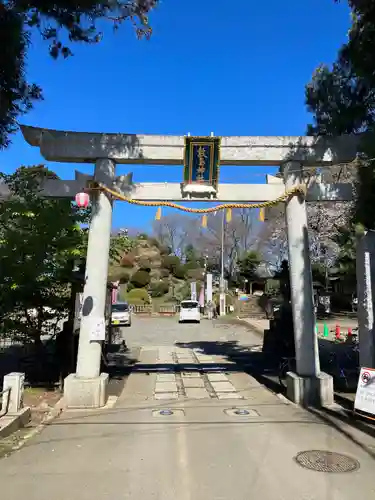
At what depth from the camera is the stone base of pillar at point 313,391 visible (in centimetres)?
873

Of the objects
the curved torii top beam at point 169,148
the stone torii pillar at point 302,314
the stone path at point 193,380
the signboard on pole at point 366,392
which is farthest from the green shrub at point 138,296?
the signboard on pole at point 366,392

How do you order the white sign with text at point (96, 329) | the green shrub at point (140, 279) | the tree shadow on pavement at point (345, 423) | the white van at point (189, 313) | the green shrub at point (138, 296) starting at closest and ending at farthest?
the tree shadow on pavement at point (345, 423), the white sign with text at point (96, 329), the white van at point (189, 313), the green shrub at point (138, 296), the green shrub at point (140, 279)

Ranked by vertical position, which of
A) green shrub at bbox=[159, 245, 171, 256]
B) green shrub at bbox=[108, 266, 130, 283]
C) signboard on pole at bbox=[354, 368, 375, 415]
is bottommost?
signboard on pole at bbox=[354, 368, 375, 415]

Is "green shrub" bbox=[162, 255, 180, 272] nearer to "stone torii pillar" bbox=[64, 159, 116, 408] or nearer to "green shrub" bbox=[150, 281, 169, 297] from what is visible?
"green shrub" bbox=[150, 281, 169, 297]

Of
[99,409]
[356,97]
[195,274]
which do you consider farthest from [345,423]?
[195,274]

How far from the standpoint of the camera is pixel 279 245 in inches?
1646

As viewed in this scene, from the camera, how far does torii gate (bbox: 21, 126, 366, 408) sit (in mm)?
9203

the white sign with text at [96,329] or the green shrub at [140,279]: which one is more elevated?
the green shrub at [140,279]

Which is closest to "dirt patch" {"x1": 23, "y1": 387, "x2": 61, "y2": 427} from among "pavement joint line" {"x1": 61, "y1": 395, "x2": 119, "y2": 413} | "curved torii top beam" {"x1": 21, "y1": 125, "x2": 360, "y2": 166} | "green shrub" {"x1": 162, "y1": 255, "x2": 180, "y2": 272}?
"pavement joint line" {"x1": 61, "y1": 395, "x2": 119, "y2": 413}

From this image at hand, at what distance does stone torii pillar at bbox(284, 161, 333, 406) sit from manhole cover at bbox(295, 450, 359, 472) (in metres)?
3.12

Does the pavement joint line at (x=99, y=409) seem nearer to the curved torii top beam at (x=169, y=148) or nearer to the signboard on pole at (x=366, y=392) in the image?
the signboard on pole at (x=366, y=392)

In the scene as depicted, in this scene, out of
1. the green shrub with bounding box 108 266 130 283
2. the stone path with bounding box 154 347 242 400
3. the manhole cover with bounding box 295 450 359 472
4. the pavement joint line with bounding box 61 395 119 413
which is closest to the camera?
the manhole cover with bounding box 295 450 359 472

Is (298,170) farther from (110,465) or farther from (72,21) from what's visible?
(110,465)

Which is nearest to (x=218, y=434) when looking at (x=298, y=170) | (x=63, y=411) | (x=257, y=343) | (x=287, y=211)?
(x=63, y=411)
